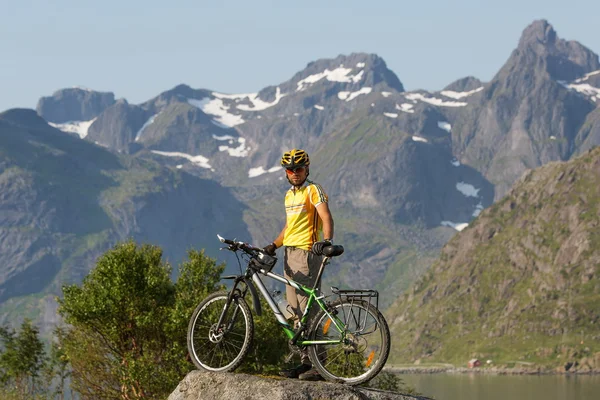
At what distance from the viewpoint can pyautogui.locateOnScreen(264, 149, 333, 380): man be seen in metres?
19.6

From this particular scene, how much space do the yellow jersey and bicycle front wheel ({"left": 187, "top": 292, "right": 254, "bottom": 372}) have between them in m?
1.85

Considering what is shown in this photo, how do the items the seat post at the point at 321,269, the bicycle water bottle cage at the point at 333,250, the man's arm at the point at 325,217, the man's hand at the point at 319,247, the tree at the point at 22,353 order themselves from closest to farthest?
the bicycle water bottle cage at the point at 333,250 → the man's hand at the point at 319,247 → the seat post at the point at 321,269 → the man's arm at the point at 325,217 → the tree at the point at 22,353

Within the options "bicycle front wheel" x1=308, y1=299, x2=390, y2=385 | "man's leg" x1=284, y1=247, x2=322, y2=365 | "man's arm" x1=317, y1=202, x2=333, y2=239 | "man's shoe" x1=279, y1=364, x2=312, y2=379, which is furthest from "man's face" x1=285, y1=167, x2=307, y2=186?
"man's shoe" x1=279, y1=364, x2=312, y2=379

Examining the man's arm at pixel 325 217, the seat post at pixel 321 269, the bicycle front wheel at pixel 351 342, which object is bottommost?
the bicycle front wheel at pixel 351 342

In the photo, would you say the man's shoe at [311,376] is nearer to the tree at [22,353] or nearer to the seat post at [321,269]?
the seat post at [321,269]

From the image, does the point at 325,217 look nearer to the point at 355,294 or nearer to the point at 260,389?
the point at 355,294

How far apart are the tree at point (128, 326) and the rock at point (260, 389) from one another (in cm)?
3693

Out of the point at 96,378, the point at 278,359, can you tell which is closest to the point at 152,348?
the point at 96,378

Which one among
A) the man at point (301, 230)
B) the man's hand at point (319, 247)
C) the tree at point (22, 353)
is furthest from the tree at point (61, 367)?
the man's hand at point (319, 247)

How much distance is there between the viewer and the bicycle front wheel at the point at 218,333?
65.3 ft

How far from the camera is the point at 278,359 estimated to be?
68.6 metres

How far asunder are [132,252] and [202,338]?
4143 centimetres

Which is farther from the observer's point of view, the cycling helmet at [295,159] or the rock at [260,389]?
the cycling helmet at [295,159]

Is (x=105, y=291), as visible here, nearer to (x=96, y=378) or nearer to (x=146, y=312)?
(x=146, y=312)
